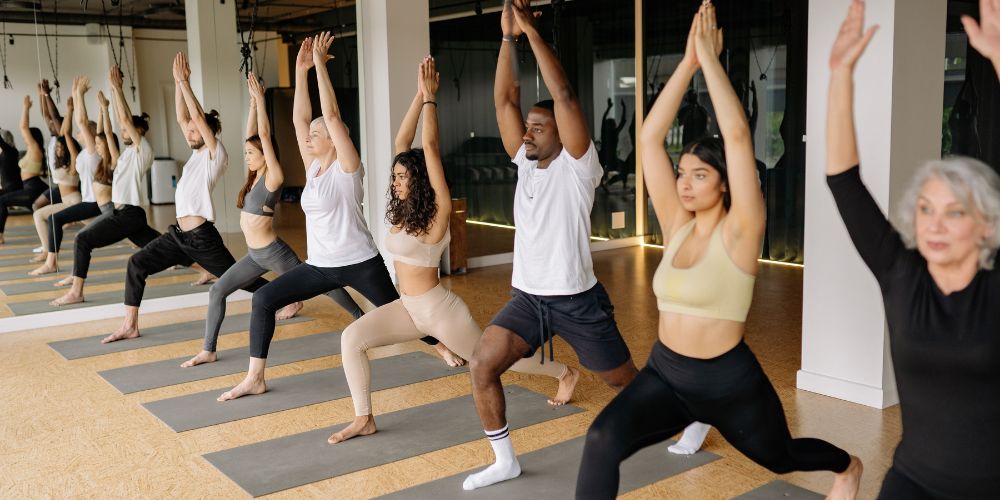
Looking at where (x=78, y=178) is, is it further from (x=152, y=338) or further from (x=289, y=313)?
(x=289, y=313)

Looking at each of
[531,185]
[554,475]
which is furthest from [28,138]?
[554,475]

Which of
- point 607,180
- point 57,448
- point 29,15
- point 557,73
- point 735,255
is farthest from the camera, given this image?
point 607,180

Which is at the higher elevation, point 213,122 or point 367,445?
point 213,122

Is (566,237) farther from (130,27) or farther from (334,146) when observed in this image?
(130,27)

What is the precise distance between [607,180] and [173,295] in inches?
174

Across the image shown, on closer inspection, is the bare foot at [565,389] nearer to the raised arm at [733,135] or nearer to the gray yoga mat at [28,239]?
the raised arm at [733,135]

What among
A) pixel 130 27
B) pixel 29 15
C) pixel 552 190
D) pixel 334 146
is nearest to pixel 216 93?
pixel 130 27

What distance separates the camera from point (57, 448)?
12.0 ft

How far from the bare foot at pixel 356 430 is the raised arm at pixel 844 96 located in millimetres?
2393

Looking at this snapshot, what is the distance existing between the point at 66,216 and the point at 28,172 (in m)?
0.37

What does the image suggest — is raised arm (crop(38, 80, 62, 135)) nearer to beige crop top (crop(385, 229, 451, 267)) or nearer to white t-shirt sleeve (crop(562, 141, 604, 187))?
beige crop top (crop(385, 229, 451, 267))

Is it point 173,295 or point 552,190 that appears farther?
point 173,295

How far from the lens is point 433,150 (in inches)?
134

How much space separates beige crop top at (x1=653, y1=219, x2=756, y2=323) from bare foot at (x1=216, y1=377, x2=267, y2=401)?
8.67 ft
